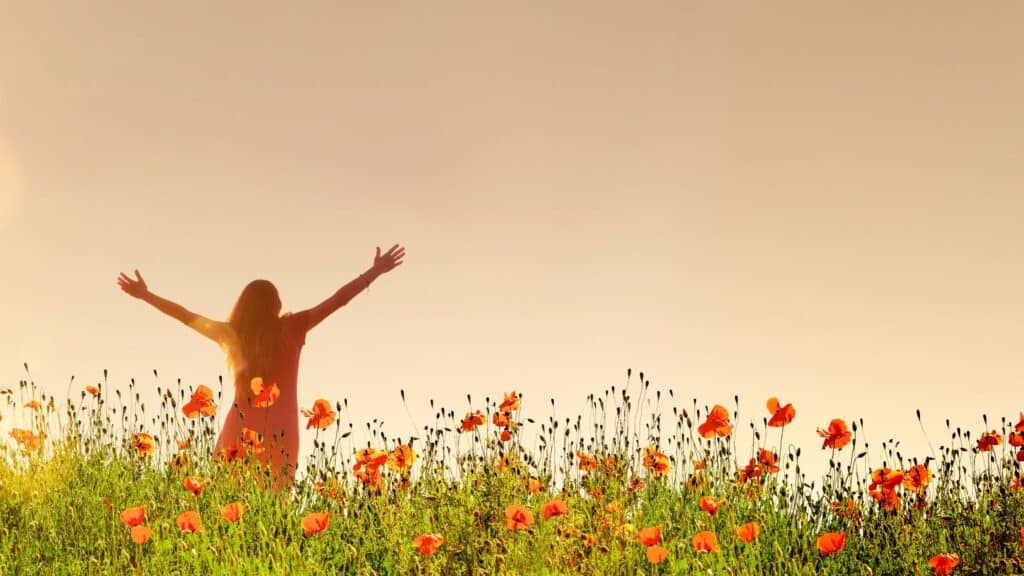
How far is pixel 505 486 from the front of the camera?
6.43 m

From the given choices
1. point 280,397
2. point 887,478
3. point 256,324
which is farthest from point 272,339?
point 887,478

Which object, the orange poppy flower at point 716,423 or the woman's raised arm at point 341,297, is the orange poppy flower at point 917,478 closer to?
the orange poppy flower at point 716,423

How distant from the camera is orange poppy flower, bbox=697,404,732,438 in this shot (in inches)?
241

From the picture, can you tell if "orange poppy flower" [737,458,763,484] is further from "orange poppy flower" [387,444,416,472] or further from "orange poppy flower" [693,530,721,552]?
"orange poppy flower" [387,444,416,472]

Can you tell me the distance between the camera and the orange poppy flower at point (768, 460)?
6176 millimetres

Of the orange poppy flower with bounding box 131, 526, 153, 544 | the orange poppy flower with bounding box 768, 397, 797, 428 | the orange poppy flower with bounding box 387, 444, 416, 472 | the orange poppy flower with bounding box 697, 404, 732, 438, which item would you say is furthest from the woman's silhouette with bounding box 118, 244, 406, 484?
the orange poppy flower with bounding box 768, 397, 797, 428

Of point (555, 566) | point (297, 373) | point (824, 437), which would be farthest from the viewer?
point (297, 373)

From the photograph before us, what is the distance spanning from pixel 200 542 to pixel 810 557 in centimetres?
370

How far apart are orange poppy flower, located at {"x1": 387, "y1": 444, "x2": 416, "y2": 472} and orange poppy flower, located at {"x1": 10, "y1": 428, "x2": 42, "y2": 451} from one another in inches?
134

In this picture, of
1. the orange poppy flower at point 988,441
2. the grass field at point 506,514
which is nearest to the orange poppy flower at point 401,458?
the grass field at point 506,514

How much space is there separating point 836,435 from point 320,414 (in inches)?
128

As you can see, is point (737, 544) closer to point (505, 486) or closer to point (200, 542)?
point (505, 486)

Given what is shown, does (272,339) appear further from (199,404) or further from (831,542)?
(831,542)

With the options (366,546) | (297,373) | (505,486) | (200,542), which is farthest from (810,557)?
(297,373)
